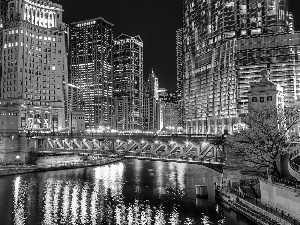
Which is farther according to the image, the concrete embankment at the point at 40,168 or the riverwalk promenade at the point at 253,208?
the concrete embankment at the point at 40,168

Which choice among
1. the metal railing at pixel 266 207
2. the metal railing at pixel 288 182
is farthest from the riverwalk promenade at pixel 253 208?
the metal railing at pixel 288 182

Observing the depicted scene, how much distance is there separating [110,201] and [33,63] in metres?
117

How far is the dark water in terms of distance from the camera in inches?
1993

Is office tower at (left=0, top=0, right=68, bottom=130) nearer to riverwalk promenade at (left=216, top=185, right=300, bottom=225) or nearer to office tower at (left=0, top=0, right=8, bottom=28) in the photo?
office tower at (left=0, top=0, right=8, bottom=28)

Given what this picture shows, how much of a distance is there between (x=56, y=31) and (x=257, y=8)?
99.5 meters

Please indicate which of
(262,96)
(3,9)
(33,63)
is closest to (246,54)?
(262,96)

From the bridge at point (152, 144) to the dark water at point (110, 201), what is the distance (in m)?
6.62

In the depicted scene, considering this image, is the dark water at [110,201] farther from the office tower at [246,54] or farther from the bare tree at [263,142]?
the office tower at [246,54]

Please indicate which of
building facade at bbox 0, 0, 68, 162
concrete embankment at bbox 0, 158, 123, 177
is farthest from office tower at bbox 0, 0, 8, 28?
concrete embankment at bbox 0, 158, 123, 177

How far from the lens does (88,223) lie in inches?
1945

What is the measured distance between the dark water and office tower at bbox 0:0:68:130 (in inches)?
2974

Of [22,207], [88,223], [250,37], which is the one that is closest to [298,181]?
[88,223]

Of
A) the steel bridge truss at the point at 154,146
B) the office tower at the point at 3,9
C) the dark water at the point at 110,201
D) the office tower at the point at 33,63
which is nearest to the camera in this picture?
the dark water at the point at 110,201

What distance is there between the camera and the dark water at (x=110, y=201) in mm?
50625
